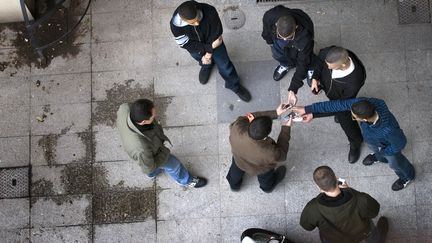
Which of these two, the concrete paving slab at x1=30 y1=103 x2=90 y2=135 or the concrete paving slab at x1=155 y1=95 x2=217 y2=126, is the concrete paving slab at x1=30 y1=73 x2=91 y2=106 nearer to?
the concrete paving slab at x1=30 y1=103 x2=90 y2=135

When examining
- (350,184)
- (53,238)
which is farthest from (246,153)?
(53,238)

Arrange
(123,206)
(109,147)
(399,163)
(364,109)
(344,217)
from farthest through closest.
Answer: (109,147) → (123,206) → (399,163) → (364,109) → (344,217)

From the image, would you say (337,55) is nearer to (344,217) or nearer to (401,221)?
(344,217)

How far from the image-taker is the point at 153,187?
21.4 ft

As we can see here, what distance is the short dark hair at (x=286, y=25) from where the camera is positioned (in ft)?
17.0

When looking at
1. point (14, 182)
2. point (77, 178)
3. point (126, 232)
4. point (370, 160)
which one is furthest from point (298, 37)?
point (14, 182)

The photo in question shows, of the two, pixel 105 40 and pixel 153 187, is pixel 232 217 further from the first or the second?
pixel 105 40

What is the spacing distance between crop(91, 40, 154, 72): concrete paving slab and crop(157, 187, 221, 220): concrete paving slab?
6.00ft

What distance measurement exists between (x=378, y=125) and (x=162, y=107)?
2979mm

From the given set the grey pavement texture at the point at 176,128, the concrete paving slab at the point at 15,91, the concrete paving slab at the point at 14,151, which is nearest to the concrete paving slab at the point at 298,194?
the grey pavement texture at the point at 176,128

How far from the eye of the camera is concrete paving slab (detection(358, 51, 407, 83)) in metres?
6.66

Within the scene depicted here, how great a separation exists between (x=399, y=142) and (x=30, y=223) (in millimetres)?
4769

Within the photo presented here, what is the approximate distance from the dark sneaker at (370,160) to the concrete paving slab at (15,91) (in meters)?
4.70

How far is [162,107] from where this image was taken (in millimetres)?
6766
